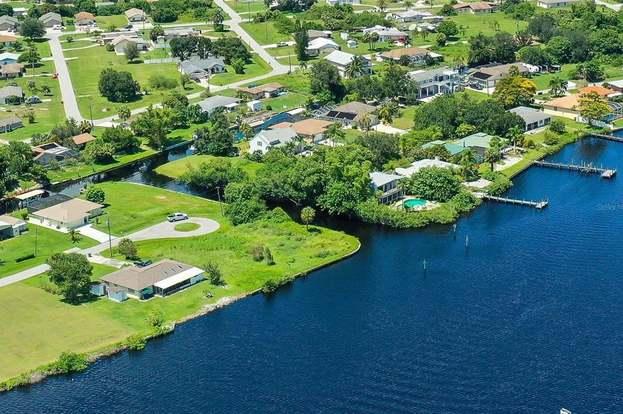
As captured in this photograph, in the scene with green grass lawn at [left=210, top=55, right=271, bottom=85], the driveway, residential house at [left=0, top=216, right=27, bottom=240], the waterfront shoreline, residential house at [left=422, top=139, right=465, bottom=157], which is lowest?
the waterfront shoreline

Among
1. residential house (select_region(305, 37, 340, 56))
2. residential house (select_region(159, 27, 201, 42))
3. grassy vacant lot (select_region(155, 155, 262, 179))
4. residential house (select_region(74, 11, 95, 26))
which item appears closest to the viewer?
grassy vacant lot (select_region(155, 155, 262, 179))

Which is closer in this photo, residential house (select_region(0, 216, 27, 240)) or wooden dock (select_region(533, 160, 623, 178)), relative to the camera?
residential house (select_region(0, 216, 27, 240))

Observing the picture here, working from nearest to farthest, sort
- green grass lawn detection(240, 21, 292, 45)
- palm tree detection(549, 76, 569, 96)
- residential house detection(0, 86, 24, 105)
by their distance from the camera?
palm tree detection(549, 76, 569, 96), residential house detection(0, 86, 24, 105), green grass lawn detection(240, 21, 292, 45)

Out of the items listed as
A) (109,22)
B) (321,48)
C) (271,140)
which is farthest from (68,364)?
(109,22)

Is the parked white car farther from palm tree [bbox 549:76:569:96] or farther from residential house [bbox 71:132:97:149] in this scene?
palm tree [bbox 549:76:569:96]

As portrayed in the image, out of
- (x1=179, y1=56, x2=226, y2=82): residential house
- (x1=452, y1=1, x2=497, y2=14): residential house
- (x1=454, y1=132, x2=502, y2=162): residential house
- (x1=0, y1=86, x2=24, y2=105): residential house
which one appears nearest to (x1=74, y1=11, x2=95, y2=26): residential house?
(x1=179, y1=56, x2=226, y2=82): residential house

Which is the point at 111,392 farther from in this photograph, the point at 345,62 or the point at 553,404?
the point at 345,62

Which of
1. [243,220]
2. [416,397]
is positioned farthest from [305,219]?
[416,397]

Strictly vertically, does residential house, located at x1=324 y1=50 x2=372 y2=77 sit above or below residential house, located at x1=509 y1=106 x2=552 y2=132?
above
